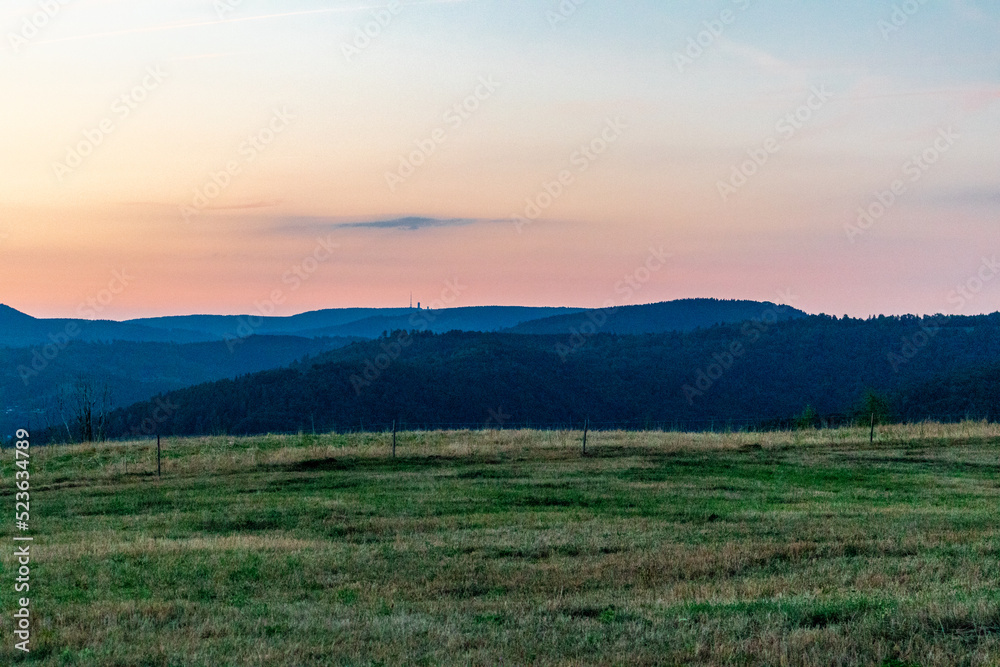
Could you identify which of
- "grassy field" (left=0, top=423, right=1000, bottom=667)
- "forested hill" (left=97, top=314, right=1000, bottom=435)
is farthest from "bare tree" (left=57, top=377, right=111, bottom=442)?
"forested hill" (left=97, top=314, right=1000, bottom=435)

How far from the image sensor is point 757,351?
190875mm

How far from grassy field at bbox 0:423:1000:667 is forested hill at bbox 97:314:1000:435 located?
3452 inches

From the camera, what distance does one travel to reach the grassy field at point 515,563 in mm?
9805

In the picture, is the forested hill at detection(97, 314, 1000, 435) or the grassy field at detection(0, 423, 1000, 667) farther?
the forested hill at detection(97, 314, 1000, 435)

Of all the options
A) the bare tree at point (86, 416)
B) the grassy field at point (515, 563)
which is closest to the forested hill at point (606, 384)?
the bare tree at point (86, 416)

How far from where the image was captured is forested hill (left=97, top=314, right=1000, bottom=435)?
13412 centimetres

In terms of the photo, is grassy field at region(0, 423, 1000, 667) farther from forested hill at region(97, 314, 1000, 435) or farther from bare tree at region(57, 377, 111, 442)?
forested hill at region(97, 314, 1000, 435)

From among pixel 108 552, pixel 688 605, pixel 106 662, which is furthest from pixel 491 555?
pixel 106 662

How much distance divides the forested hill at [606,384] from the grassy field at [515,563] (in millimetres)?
87670

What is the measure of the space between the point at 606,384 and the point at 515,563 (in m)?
153

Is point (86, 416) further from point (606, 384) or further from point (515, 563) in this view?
point (606, 384)

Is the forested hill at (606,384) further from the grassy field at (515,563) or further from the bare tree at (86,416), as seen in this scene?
the grassy field at (515,563)

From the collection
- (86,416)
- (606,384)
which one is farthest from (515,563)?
(606,384)

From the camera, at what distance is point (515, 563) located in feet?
53.8
